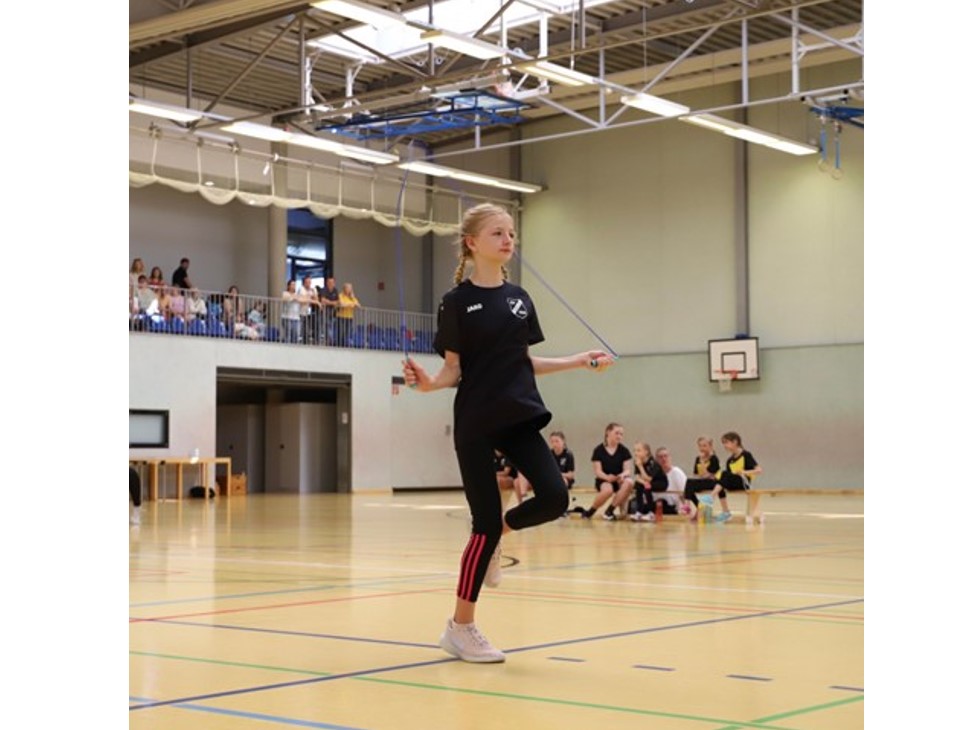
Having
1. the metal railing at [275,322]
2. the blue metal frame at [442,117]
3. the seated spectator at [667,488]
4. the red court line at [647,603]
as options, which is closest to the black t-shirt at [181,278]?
the metal railing at [275,322]

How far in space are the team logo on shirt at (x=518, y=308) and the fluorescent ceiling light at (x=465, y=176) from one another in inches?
665

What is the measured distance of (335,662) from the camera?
210 inches

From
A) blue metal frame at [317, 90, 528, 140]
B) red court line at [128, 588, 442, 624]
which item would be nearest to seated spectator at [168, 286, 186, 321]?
blue metal frame at [317, 90, 528, 140]

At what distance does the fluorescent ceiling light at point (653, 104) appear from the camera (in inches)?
878

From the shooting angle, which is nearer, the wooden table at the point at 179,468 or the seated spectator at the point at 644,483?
the seated spectator at the point at 644,483

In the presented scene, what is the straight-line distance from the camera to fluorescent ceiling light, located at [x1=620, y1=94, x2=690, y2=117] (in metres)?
22.3

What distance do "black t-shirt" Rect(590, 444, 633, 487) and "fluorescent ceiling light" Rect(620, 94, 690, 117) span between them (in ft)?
21.2

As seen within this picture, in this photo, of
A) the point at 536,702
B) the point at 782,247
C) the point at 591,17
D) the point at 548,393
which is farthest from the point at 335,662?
the point at 548,393

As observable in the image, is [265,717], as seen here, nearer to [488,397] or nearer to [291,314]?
[488,397]

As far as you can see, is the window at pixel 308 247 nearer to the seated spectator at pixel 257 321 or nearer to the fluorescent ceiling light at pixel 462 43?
the seated spectator at pixel 257 321

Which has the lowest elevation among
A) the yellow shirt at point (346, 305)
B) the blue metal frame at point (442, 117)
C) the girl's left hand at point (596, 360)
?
the girl's left hand at point (596, 360)

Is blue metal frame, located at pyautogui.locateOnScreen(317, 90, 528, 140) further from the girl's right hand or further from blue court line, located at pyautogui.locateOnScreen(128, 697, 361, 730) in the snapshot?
blue court line, located at pyautogui.locateOnScreen(128, 697, 361, 730)

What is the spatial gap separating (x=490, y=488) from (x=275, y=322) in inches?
1073
